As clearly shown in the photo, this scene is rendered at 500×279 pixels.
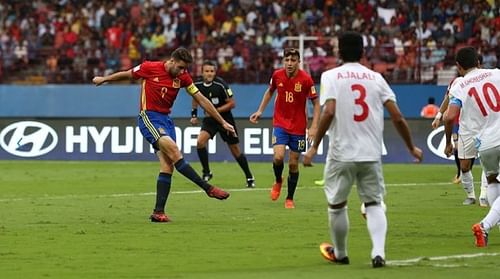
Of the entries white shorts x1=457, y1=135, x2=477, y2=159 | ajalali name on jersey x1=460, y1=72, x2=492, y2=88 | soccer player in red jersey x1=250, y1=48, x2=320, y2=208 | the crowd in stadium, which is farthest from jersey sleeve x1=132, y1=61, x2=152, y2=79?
the crowd in stadium

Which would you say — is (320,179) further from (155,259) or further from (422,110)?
(155,259)

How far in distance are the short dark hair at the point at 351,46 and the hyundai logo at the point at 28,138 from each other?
20.0 metres

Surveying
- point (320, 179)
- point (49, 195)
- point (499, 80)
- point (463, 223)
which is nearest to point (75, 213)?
point (49, 195)

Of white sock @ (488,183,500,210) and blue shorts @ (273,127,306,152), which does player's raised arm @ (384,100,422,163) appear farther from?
blue shorts @ (273,127,306,152)

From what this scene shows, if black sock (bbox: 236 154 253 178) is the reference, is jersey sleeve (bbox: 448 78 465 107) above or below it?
above

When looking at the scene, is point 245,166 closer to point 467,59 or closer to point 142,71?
point 142,71

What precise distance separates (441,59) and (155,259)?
81.2ft

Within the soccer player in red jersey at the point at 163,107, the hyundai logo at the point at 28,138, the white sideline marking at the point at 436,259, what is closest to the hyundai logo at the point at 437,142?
the hyundai logo at the point at 28,138

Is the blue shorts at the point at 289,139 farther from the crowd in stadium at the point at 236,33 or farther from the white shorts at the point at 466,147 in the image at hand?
the crowd in stadium at the point at 236,33

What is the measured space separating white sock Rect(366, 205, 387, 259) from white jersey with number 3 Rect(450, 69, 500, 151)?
2674 millimetres

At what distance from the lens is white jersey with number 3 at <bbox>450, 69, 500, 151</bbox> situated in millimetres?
13812

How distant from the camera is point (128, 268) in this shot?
11570 mm

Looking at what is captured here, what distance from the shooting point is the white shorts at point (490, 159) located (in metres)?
13.9

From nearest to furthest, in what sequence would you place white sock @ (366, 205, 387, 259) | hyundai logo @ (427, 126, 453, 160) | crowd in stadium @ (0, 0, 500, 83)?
white sock @ (366, 205, 387, 259) → hyundai logo @ (427, 126, 453, 160) → crowd in stadium @ (0, 0, 500, 83)
